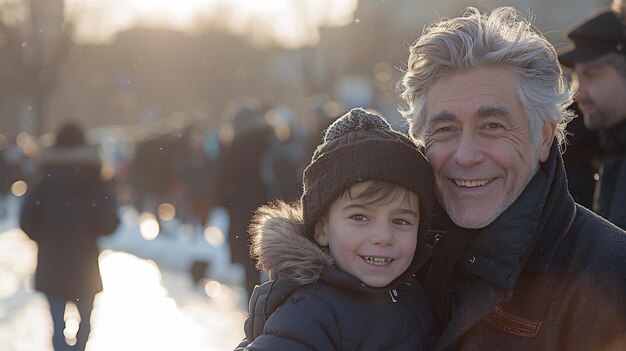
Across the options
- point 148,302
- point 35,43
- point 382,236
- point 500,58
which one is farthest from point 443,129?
point 35,43

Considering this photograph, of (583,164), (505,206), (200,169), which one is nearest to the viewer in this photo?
(505,206)

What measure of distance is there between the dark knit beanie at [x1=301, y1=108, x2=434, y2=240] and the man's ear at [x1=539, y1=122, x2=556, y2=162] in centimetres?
35

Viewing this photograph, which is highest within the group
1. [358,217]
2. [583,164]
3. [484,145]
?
[484,145]

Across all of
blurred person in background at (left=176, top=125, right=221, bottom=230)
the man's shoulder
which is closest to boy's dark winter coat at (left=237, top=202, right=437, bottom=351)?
the man's shoulder

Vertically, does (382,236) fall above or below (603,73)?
below

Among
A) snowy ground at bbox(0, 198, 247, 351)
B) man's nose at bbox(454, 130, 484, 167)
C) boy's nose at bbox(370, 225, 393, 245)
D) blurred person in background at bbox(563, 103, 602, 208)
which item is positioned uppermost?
man's nose at bbox(454, 130, 484, 167)

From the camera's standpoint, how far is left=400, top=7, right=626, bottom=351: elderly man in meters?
2.76

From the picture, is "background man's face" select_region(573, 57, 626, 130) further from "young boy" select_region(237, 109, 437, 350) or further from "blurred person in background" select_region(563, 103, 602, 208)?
"young boy" select_region(237, 109, 437, 350)

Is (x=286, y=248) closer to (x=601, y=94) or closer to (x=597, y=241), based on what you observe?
(x=597, y=241)

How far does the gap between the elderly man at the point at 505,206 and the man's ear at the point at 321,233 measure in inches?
13.7

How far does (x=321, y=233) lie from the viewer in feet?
10.8

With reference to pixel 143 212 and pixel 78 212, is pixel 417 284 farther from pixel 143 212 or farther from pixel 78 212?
pixel 143 212

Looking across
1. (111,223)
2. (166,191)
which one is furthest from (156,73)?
(111,223)

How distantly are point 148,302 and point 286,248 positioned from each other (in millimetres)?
10140
